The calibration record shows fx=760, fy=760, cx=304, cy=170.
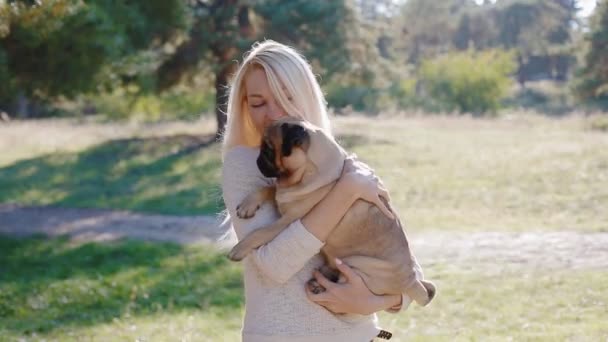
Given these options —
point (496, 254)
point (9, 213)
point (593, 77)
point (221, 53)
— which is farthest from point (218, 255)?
point (593, 77)

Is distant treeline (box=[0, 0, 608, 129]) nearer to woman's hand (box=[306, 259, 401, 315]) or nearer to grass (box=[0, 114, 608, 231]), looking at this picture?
grass (box=[0, 114, 608, 231])

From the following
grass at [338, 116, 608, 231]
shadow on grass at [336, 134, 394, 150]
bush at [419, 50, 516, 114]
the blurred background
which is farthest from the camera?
bush at [419, 50, 516, 114]

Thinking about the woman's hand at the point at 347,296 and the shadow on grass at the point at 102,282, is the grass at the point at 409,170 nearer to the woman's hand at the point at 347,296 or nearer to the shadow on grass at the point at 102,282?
the shadow on grass at the point at 102,282

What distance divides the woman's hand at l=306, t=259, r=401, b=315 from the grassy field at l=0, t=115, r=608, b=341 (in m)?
4.11

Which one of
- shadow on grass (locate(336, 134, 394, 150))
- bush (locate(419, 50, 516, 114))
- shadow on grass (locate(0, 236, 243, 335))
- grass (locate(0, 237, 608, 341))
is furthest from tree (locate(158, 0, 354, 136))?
bush (locate(419, 50, 516, 114))

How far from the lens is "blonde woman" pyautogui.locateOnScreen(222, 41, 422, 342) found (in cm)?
244

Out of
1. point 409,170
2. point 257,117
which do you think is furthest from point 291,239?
point 409,170

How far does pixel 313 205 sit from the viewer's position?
2.53 metres

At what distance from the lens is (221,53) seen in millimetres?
20266

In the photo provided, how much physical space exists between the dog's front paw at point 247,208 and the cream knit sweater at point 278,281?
0.09 feet

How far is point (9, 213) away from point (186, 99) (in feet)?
72.7

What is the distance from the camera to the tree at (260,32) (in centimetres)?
1989

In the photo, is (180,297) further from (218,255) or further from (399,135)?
(399,135)

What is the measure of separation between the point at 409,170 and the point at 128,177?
661 centimetres
